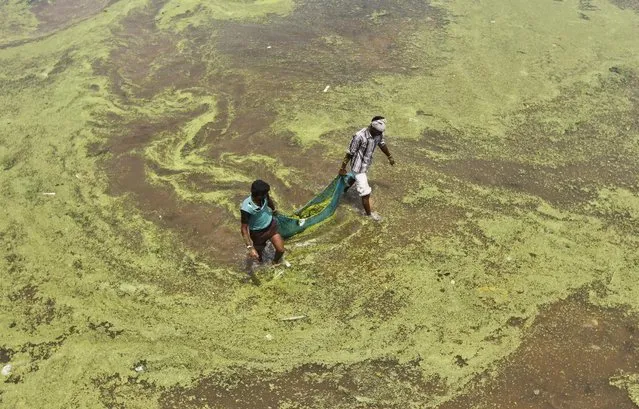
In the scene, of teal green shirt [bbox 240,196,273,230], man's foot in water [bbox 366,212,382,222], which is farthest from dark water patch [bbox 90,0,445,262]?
man's foot in water [bbox 366,212,382,222]

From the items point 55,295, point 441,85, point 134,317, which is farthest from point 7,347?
point 441,85

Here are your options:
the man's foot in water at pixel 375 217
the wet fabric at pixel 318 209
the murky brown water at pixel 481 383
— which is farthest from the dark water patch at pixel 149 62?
the murky brown water at pixel 481 383

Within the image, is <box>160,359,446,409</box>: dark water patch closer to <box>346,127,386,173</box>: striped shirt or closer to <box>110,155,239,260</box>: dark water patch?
<box>110,155,239,260</box>: dark water patch

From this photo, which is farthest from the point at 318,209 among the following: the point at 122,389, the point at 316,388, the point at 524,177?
the point at 524,177

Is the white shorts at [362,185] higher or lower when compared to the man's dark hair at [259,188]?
lower

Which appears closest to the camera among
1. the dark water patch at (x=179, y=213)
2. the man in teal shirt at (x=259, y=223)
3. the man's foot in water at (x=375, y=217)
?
the man in teal shirt at (x=259, y=223)

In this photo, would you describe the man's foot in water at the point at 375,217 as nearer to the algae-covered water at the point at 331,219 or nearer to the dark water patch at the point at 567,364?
the algae-covered water at the point at 331,219

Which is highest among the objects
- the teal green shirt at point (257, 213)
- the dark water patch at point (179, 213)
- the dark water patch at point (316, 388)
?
the teal green shirt at point (257, 213)
